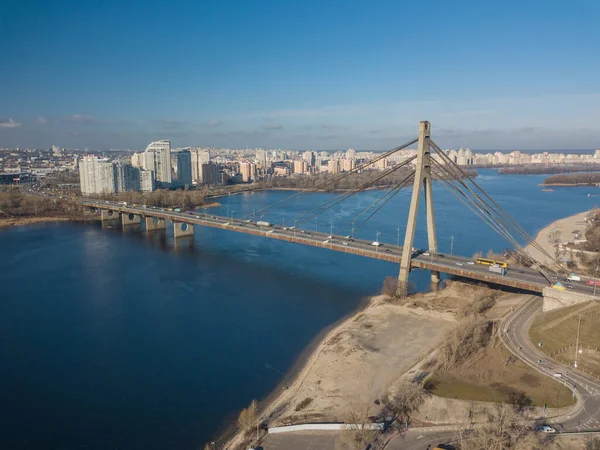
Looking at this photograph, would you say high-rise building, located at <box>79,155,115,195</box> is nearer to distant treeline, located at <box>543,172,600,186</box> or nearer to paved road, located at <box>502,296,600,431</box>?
paved road, located at <box>502,296,600,431</box>

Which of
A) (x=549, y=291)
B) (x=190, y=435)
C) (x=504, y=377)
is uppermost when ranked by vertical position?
(x=549, y=291)

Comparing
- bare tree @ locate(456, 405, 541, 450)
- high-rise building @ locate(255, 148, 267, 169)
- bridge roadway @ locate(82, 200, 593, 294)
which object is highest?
high-rise building @ locate(255, 148, 267, 169)

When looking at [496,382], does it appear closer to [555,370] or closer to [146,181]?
[555,370]

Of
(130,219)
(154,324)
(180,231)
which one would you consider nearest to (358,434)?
(154,324)

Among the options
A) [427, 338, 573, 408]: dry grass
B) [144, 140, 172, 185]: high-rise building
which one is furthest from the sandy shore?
[144, 140, 172, 185]: high-rise building

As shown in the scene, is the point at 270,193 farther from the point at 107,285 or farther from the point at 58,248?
the point at 107,285

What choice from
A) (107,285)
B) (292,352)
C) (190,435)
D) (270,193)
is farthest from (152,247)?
(270,193)

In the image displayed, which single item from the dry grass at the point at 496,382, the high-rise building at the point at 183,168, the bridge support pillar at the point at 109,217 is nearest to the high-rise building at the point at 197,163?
the high-rise building at the point at 183,168
